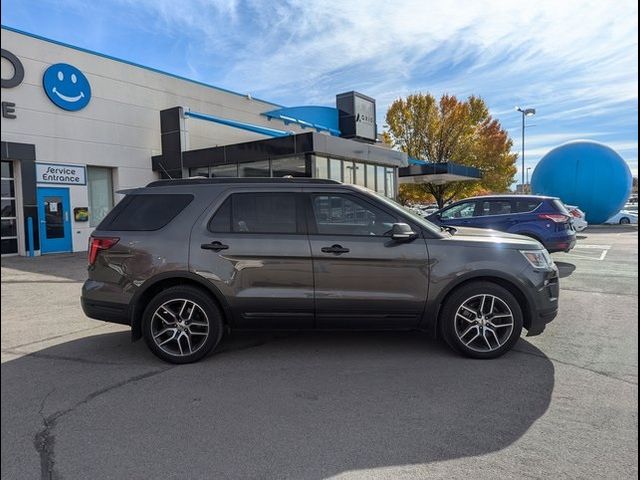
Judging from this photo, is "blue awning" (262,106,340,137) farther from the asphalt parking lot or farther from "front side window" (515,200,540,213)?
the asphalt parking lot

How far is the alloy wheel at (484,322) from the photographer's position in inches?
185

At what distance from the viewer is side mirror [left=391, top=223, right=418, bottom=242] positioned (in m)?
4.60

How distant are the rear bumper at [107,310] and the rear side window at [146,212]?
76cm

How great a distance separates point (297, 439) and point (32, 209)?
15.2 m

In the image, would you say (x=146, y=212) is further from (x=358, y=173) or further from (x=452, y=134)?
(x=452, y=134)

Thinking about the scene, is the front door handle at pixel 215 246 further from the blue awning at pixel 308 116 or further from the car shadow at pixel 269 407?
the blue awning at pixel 308 116

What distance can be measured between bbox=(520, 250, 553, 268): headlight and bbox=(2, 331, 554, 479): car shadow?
3.00 feet

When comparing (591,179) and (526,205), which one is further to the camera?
(591,179)

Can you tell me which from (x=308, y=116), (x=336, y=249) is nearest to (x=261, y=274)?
(x=336, y=249)

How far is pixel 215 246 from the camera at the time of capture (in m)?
4.71

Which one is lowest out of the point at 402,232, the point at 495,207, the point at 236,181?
the point at 402,232

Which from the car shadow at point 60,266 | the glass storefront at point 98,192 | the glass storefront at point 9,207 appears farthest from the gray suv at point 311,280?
the glass storefront at point 98,192

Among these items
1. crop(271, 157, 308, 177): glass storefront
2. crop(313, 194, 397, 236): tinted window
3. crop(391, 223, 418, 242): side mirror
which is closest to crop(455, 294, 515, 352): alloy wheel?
crop(391, 223, 418, 242): side mirror

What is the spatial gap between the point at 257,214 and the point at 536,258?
2.85m
